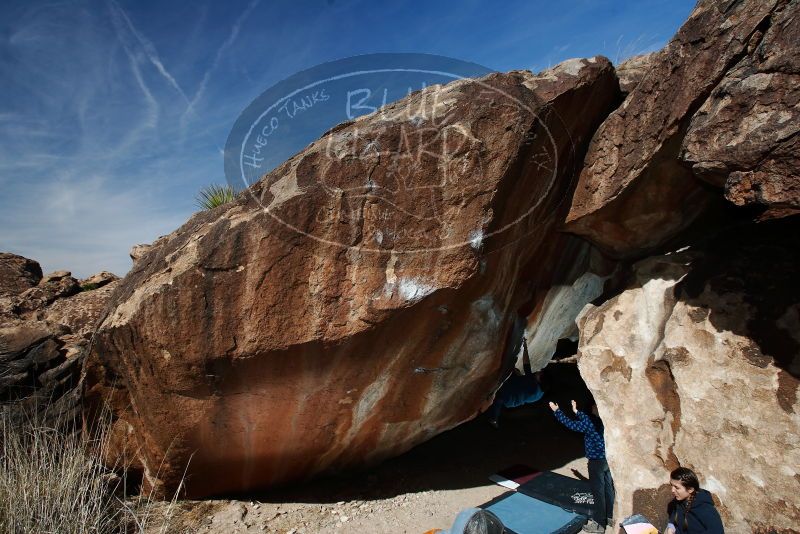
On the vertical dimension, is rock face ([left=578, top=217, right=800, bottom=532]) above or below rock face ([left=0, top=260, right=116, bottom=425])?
below

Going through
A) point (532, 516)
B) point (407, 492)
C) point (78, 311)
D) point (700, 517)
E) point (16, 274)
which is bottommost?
point (532, 516)

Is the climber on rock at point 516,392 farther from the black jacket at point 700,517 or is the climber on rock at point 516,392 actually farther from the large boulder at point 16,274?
the large boulder at point 16,274

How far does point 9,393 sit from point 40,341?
1.60 feet

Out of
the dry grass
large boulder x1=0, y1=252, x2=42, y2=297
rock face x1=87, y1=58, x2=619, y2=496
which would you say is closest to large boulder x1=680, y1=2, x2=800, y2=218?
rock face x1=87, y1=58, x2=619, y2=496

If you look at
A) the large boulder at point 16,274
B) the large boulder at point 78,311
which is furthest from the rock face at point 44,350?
the large boulder at point 16,274

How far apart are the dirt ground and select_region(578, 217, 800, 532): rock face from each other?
148cm

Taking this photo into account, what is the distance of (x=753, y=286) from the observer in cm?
321

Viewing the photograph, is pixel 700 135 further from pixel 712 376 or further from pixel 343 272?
pixel 343 272

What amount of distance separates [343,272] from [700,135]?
224 centimetres

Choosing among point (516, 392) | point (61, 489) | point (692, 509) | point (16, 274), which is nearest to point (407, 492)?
point (516, 392)

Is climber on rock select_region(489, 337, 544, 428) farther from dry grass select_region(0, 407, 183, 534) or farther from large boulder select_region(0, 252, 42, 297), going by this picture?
large boulder select_region(0, 252, 42, 297)

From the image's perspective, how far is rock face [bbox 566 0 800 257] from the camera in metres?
2.47

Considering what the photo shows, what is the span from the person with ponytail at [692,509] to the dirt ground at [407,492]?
175 centimetres

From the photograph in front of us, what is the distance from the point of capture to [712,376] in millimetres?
3137
